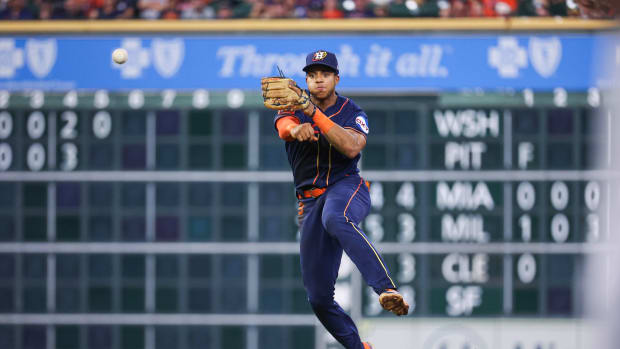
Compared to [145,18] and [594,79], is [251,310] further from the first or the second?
[594,79]

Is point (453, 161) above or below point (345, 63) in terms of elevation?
below

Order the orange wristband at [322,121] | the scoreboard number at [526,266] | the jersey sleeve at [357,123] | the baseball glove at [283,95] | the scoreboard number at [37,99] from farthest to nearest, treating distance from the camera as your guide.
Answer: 1. the scoreboard number at [37,99]
2. the scoreboard number at [526,266]
3. the jersey sleeve at [357,123]
4. the orange wristband at [322,121]
5. the baseball glove at [283,95]

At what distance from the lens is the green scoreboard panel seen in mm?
11148

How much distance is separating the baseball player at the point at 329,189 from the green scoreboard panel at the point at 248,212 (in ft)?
15.9

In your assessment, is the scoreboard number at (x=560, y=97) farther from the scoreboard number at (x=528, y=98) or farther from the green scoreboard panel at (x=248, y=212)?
the scoreboard number at (x=528, y=98)

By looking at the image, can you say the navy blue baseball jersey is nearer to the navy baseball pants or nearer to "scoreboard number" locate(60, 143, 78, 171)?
the navy baseball pants

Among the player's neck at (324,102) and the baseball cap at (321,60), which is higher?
the baseball cap at (321,60)

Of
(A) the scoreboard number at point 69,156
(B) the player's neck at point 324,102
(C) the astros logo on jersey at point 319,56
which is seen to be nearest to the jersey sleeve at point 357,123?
(B) the player's neck at point 324,102

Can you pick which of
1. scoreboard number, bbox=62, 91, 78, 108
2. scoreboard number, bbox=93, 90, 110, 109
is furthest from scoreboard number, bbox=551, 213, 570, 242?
scoreboard number, bbox=62, 91, 78, 108

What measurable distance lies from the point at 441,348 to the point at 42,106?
499 centimetres

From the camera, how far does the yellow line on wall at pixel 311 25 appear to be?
11.3 metres

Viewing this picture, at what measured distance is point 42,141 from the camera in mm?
11312

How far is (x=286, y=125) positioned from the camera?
577 cm

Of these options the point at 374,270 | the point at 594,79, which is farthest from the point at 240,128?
the point at 374,270
